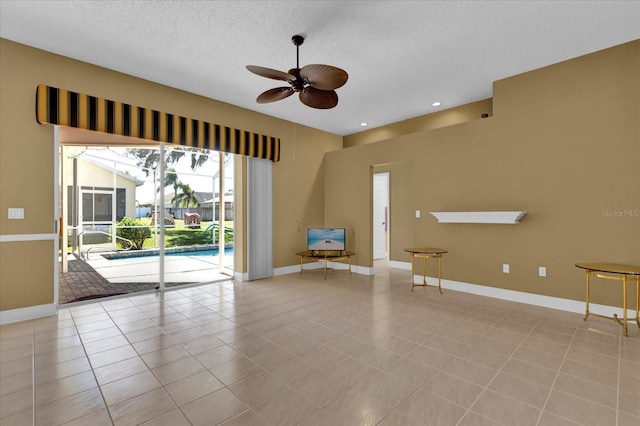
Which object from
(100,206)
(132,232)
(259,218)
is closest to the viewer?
(259,218)

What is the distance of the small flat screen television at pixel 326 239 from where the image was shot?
6180 millimetres

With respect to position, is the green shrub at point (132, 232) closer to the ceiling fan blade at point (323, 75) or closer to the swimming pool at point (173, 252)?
the swimming pool at point (173, 252)

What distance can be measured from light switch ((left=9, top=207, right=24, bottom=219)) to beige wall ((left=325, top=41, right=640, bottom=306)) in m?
5.62

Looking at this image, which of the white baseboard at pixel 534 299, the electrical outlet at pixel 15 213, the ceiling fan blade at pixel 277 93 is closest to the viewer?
the ceiling fan blade at pixel 277 93

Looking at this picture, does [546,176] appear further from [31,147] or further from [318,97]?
[31,147]

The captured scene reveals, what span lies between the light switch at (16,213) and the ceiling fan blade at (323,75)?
3645mm

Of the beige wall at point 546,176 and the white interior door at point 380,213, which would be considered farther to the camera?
the white interior door at point 380,213

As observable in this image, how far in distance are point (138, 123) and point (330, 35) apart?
2.94 meters

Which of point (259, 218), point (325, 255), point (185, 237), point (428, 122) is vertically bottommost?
point (325, 255)

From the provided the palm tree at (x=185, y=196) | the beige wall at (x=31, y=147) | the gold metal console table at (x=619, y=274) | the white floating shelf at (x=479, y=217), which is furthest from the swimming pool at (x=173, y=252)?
the gold metal console table at (x=619, y=274)

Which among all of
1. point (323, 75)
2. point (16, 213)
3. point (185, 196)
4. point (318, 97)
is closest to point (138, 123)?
point (16, 213)

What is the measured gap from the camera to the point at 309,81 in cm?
305

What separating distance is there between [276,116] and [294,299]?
3.67 m

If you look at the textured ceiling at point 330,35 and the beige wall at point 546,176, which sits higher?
the textured ceiling at point 330,35
